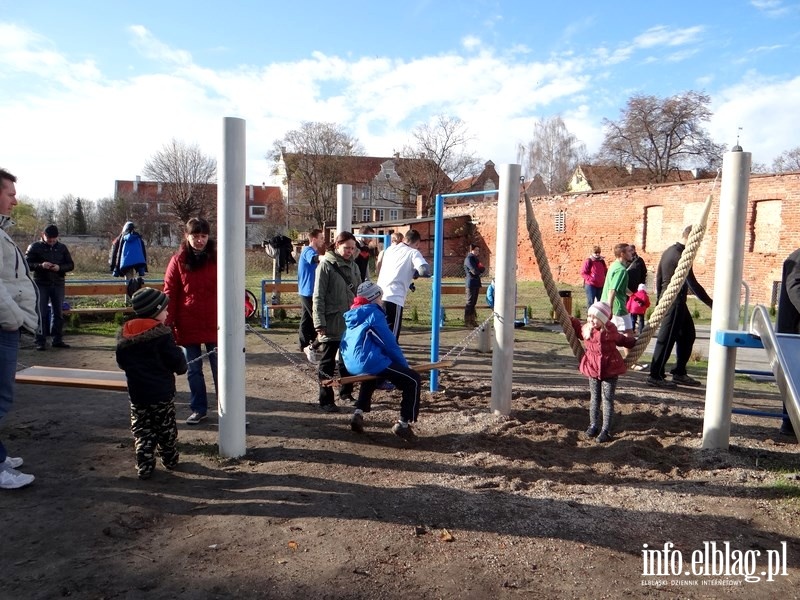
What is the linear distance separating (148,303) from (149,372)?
481 mm

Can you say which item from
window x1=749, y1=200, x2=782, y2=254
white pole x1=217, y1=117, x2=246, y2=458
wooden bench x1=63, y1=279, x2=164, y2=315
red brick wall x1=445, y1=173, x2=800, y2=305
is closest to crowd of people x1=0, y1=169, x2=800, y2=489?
white pole x1=217, y1=117, x2=246, y2=458

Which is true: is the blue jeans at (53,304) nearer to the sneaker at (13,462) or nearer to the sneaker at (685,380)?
the sneaker at (13,462)

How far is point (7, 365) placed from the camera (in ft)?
12.7

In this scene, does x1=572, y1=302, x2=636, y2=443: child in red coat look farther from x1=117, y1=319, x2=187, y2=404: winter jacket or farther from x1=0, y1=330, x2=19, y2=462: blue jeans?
x1=0, y1=330, x2=19, y2=462: blue jeans

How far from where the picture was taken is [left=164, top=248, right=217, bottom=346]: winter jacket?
514cm

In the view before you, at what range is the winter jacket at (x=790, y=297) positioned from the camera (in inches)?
201

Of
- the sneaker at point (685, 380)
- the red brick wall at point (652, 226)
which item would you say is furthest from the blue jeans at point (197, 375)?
the red brick wall at point (652, 226)

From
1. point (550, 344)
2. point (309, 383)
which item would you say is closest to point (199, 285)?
point (309, 383)

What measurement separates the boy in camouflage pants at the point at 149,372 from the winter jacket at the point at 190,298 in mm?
828

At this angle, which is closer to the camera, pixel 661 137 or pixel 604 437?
pixel 604 437

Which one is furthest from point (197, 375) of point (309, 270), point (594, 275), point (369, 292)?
point (594, 275)

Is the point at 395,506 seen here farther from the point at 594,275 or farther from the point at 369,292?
the point at 594,275

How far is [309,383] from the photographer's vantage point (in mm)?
7238

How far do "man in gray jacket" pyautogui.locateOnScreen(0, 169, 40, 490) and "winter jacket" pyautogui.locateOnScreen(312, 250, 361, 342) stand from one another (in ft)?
8.02
